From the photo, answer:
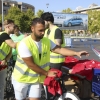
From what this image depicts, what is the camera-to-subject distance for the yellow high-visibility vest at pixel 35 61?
3.26 meters

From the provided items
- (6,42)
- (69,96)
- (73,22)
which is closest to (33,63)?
(69,96)

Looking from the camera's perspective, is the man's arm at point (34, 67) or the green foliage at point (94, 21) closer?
the man's arm at point (34, 67)

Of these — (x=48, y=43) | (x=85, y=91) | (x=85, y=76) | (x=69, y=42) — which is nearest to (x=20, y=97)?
(x=48, y=43)

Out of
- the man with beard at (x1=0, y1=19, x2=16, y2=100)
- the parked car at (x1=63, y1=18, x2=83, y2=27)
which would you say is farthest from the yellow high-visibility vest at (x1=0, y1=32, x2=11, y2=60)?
the parked car at (x1=63, y1=18, x2=83, y2=27)

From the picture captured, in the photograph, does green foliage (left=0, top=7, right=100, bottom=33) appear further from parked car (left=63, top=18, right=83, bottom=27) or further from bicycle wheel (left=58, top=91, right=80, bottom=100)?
bicycle wheel (left=58, top=91, right=80, bottom=100)

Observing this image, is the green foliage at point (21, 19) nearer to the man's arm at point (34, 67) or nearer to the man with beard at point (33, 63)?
the man with beard at point (33, 63)

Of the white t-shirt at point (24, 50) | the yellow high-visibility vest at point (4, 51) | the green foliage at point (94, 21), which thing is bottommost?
the green foliage at point (94, 21)

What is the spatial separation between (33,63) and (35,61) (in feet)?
0.31

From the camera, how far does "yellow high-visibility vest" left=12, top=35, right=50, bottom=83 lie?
3.26 metres

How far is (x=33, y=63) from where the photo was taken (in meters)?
3.19

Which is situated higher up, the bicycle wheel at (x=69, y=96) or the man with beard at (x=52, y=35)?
the man with beard at (x=52, y=35)

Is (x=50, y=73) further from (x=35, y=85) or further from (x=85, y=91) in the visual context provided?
(x=85, y=91)

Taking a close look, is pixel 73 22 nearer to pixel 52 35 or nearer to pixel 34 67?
pixel 52 35

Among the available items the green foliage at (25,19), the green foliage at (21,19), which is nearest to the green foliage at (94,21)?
the green foliage at (25,19)
